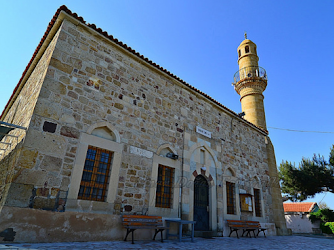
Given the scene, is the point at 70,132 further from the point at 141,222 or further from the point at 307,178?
the point at 307,178

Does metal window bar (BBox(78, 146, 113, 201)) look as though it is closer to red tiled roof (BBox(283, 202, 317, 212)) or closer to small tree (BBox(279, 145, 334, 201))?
small tree (BBox(279, 145, 334, 201))

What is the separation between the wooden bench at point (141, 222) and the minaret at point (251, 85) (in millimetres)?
8989

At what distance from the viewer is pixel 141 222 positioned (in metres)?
5.21

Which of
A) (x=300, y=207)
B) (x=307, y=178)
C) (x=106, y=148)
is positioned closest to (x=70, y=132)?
(x=106, y=148)

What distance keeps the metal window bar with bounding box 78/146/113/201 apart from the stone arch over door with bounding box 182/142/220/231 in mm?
2663

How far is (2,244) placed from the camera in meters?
3.56

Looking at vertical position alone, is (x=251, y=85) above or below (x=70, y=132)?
above

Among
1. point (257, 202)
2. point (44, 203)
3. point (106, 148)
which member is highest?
point (106, 148)

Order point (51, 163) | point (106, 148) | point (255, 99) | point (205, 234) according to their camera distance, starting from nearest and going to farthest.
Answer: point (51, 163), point (106, 148), point (205, 234), point (255, 99)

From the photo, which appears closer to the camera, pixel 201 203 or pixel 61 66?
pixel 61 66

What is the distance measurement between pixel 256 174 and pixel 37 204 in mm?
8992

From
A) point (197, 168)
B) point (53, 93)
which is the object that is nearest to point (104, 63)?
point (53, 93)

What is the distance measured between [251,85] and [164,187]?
958 centimetres

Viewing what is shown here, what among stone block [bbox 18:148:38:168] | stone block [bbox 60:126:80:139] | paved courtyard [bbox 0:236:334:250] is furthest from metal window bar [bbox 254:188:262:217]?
stone block [bbox 18:148:38:168]
